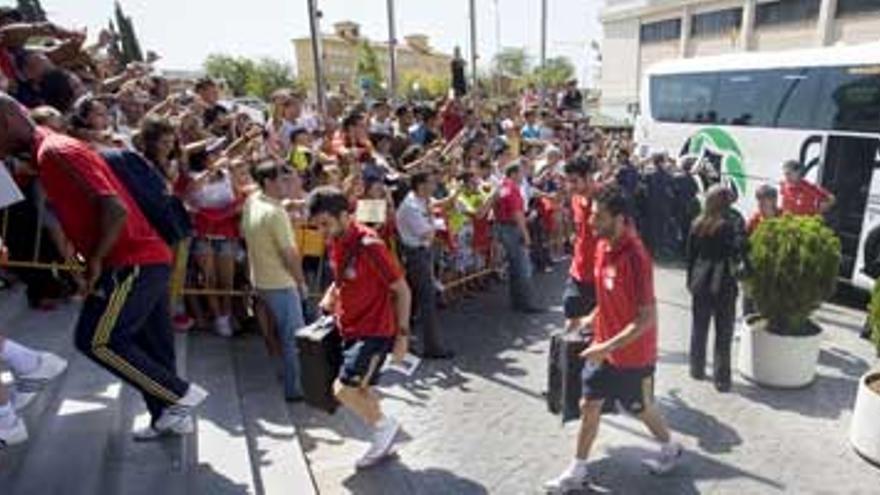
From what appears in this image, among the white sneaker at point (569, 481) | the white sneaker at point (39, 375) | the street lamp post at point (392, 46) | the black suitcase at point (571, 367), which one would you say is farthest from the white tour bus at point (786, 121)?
the white sneaker at point (39, 375)

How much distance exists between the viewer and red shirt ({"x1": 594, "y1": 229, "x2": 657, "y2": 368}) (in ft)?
15.0

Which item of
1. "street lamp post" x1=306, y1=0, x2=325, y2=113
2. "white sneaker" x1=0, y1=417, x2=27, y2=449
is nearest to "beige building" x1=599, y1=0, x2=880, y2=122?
"street lamp post" x1=306, y1=0, x2=325, y2=113

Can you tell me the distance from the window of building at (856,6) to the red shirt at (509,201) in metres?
38.8

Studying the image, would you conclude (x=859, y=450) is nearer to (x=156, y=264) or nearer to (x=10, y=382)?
(x=156, y=264)

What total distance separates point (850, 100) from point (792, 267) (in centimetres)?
527

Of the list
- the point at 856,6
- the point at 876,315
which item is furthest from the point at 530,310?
the point at 856,6

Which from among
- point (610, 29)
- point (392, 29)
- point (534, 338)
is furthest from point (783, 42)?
point (534, 338)

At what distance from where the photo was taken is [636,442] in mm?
5641

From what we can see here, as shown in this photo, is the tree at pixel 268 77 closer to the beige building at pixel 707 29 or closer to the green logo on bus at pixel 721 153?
the beige building at pixel 707 29

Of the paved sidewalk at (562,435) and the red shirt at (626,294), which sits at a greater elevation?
the red shirt at (626,294)

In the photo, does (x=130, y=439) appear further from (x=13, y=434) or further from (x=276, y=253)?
(x=276, y=253)

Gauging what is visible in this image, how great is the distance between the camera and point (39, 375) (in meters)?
4.61

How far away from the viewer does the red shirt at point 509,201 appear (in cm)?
862

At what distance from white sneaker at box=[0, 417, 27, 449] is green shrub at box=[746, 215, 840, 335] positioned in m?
5.69
